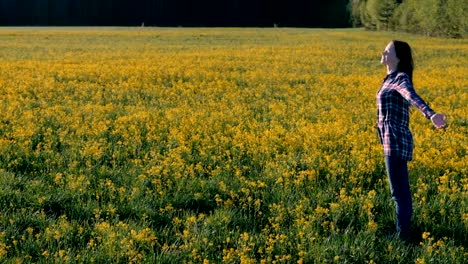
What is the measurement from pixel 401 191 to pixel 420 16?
54581mm

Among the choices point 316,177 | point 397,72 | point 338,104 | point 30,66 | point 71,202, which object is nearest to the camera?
point 397,72

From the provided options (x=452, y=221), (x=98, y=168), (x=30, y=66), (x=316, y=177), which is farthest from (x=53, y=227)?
(x=30, y=66)

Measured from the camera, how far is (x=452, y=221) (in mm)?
6078

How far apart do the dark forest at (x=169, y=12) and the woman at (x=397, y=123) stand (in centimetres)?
9847

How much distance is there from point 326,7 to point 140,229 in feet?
342

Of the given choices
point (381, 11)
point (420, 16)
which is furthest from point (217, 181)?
point (381, 11)

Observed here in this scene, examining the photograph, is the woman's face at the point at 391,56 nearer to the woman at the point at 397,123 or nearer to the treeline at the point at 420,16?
the woman at the point at 397,123

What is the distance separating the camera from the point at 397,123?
5465mm

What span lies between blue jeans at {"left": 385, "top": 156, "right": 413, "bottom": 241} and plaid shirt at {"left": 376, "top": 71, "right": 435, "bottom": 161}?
10 cm

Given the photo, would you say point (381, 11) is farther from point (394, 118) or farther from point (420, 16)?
point (394, 118)

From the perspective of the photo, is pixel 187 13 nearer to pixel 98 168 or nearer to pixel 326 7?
pixel 326 7

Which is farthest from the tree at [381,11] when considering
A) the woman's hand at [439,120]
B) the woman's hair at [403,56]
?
the woman's hand at [439,120]

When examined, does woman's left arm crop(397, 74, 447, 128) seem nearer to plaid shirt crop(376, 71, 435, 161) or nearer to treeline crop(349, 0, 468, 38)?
plaid shirt crop(376, 71, 435, 161)

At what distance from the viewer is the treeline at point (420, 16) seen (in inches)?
1901
